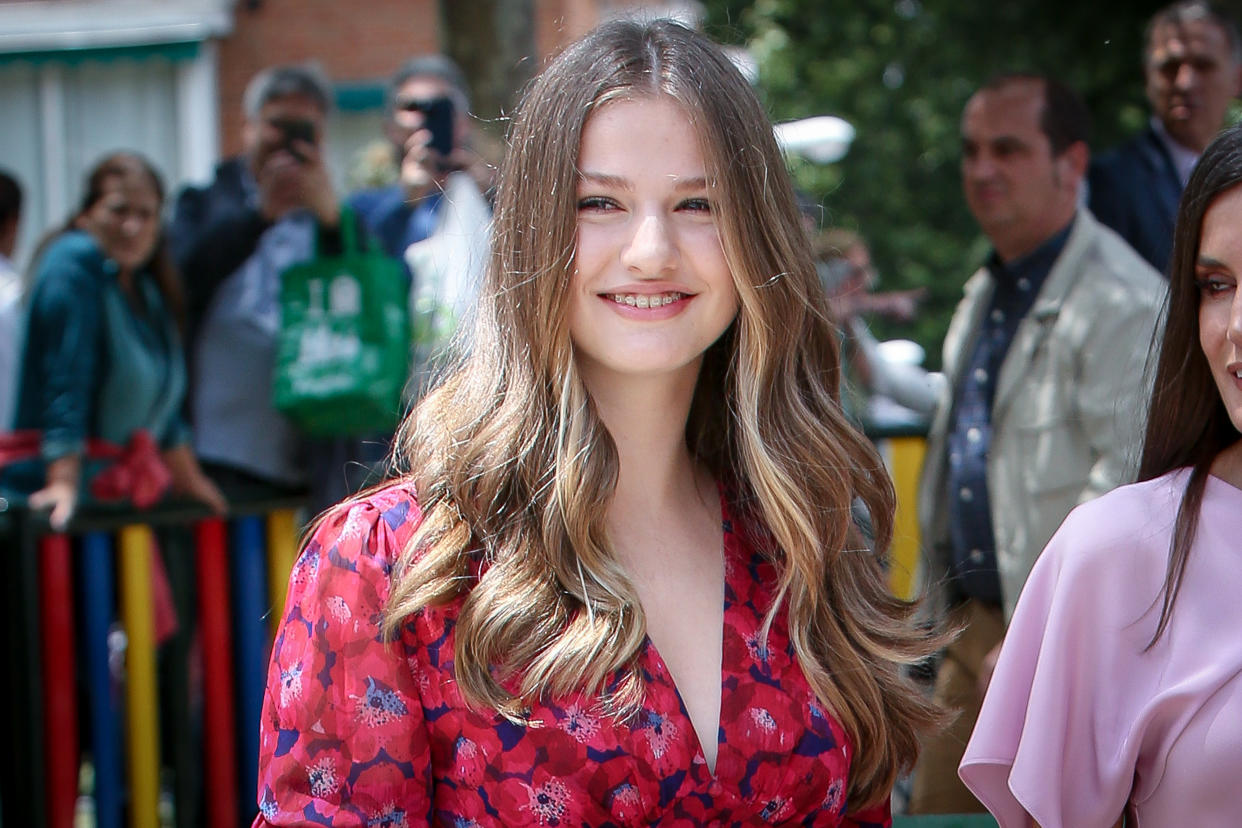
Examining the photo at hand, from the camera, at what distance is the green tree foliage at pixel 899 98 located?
38.7ft

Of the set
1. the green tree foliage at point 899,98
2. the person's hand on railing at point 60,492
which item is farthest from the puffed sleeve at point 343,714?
the green tree foliage at point 899,98

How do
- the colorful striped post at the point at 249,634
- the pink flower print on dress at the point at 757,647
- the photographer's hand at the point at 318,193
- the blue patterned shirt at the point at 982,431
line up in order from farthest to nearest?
the photographer's hand at the point at 318,193 < the colorful striped post at the point at 249,634 < the blue patterned shirt at the point at 982,431 < the pink flower print on dress at the point at 757,647

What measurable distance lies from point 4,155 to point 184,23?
1.78m

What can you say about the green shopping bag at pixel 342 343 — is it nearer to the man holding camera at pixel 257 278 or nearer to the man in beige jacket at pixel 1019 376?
the man holding camera at pixel 257 278

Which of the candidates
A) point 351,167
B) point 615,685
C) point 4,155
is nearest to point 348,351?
point 615,685

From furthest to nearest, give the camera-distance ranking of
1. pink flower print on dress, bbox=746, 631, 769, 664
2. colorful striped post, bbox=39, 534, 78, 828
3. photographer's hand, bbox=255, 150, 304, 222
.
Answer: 1. photographer's hand, bbox=255, 150, 304, 222
2. colorful striped post, bbox=39, 534, 78, 828
3. pink flower print on dress, bbox=746, 631, 769, 664

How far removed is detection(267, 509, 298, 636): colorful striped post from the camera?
4.49 metres

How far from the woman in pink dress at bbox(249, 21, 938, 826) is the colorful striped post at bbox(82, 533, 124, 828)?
7.82 feet

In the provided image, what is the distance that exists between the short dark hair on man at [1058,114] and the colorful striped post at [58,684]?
111 inches

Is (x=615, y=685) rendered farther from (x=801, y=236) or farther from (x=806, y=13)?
(x=806, y=13)

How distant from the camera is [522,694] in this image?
1.84m

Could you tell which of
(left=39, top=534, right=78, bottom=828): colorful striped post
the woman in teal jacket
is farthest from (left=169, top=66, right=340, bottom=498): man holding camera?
(left=39, top=534, right=78, bottom=828): colorful striped post

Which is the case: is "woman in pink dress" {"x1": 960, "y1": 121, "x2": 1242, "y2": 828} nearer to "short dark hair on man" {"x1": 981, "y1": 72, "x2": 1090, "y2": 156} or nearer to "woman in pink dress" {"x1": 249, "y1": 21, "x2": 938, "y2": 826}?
"woman in pink dress" {"x1": 249, "y1": 21, "x2": 938, "y2": 826}

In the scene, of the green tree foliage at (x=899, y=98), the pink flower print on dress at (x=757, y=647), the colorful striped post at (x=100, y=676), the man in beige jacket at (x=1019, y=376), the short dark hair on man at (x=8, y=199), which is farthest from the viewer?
the green tree foliage at (x=899, y=98)
